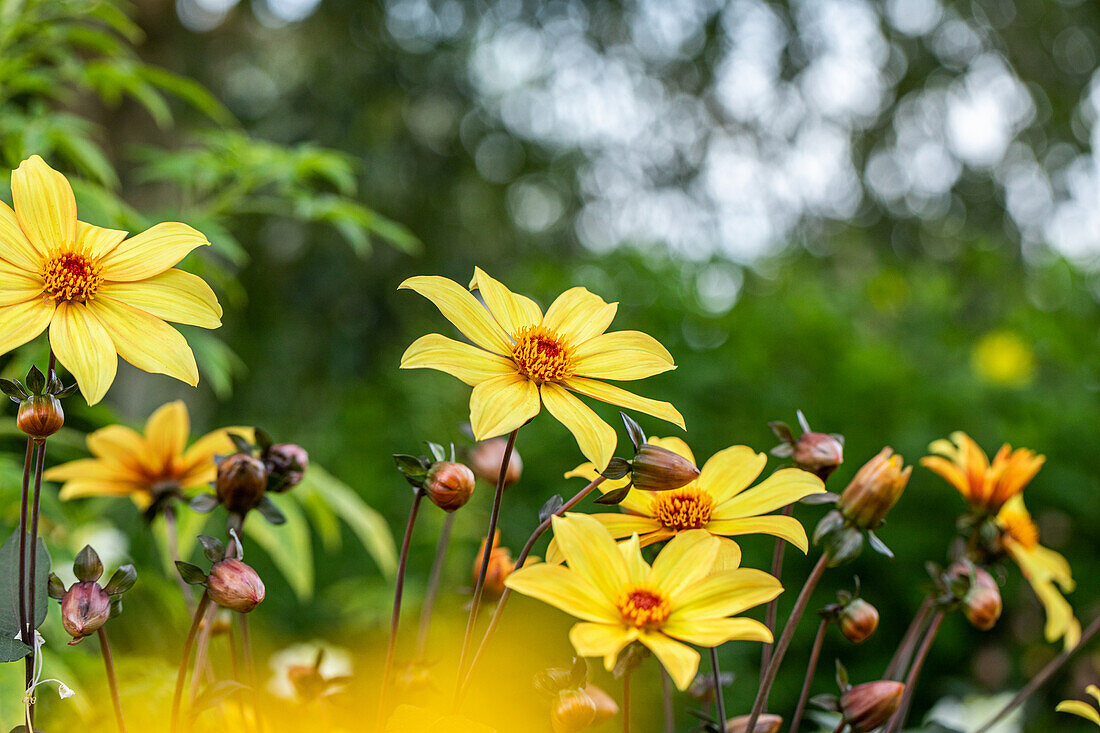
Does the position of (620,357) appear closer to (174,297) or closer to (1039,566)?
(174,297)

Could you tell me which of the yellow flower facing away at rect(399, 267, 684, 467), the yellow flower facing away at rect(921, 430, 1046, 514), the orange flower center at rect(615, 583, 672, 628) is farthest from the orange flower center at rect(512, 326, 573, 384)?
the yellow flower facing away at rect(921, 430, 1046, 514)

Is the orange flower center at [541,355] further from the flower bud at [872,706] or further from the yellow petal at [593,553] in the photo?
the flower bud at [872,706]

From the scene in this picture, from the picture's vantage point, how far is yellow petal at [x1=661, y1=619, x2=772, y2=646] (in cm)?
30

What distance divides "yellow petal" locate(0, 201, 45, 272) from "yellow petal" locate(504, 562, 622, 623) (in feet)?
0.77

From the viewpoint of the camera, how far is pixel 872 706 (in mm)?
377

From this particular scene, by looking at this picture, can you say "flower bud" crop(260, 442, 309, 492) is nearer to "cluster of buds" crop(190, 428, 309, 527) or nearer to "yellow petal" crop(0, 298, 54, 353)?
"cluster of buds" crop(190, 428, 309, 527)

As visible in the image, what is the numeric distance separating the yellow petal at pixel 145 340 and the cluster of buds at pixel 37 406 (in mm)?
30

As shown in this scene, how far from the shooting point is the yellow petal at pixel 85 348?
33 centimetres

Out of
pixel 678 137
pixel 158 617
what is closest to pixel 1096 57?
pixel 678 137

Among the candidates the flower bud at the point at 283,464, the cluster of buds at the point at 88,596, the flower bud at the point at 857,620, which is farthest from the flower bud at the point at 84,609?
the flower bud at the point at 857,620

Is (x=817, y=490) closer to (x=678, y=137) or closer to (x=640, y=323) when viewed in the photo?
(x=640, y=323)

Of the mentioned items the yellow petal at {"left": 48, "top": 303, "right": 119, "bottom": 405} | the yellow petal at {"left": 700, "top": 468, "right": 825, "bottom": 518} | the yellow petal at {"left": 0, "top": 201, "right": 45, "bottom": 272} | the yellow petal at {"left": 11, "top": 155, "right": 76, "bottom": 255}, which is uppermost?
the yellow petal at {"left": 11, "top": 155, "right": 76, "bottom": 255}

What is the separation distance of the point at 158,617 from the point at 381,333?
1956 mm

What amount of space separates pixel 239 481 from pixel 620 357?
0.18m
